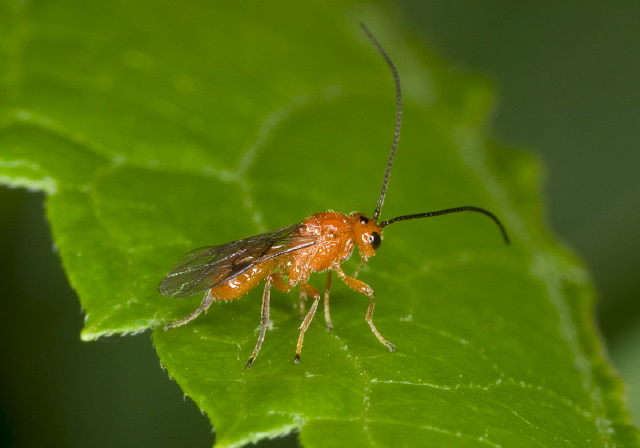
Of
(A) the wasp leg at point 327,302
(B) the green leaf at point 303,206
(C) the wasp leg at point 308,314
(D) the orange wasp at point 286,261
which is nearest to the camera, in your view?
(B) the green leaf at point 303,206

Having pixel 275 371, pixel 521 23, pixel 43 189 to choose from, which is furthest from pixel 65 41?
pixel 521 23

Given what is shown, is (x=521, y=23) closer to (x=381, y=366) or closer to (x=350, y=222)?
(x=350, y=222)

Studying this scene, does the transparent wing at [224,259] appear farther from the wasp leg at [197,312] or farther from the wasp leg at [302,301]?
the wasp leg at [302,301]

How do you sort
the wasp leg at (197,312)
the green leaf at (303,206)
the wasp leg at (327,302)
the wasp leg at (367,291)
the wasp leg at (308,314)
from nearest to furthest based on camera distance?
the green leaf at (303,206) < the wasp leg at (197,312) < the wasp leg at (308,314) < the wasp leg at (367,291) < the wasp leg at (327,302)

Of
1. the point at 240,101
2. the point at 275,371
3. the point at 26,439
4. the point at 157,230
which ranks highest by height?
the point at 240,101

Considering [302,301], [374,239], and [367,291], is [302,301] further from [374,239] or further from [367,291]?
[374,239]

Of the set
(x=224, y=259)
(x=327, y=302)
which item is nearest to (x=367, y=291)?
(x=327, y=302)

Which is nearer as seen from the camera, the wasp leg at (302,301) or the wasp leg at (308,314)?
the wasp leg at (308,314)

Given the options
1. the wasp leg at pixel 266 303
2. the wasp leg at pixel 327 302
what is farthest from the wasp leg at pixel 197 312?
the wasp leg at pixel 327 302

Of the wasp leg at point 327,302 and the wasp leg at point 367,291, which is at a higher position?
the wasp leg at point 367,291
